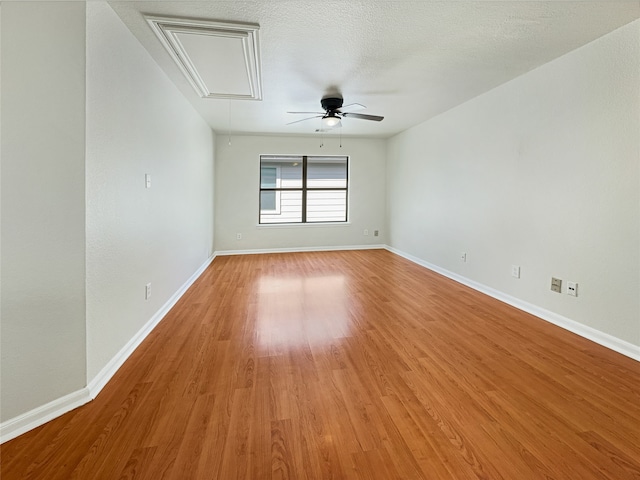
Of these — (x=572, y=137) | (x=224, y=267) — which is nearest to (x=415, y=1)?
(x=572, y=137)

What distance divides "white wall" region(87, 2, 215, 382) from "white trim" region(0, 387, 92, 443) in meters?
0.11

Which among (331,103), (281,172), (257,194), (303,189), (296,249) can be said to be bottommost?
(296,249)

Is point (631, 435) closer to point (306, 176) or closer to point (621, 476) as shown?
point (621, 476)

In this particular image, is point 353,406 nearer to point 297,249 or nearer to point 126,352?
point 126,352

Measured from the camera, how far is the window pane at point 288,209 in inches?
259

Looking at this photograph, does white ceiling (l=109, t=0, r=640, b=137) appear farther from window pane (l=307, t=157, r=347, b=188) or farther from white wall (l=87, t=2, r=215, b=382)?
window pane (l=307, t=157, r=347, b=188)

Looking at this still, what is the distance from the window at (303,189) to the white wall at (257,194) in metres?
0.23

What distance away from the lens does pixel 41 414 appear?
1496 mm

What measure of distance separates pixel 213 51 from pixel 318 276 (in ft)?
9.77

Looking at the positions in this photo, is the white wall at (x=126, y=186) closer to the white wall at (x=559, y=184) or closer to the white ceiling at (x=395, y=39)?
the white ceiling at (x=395, y=39)

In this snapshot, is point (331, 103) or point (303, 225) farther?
point (303, 225)

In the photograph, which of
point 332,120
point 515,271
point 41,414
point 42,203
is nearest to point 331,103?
point 332,120

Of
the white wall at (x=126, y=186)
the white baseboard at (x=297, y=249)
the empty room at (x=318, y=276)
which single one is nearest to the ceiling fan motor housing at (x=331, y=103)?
the empty room at (x=318, y=276)

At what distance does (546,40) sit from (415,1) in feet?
4.14
